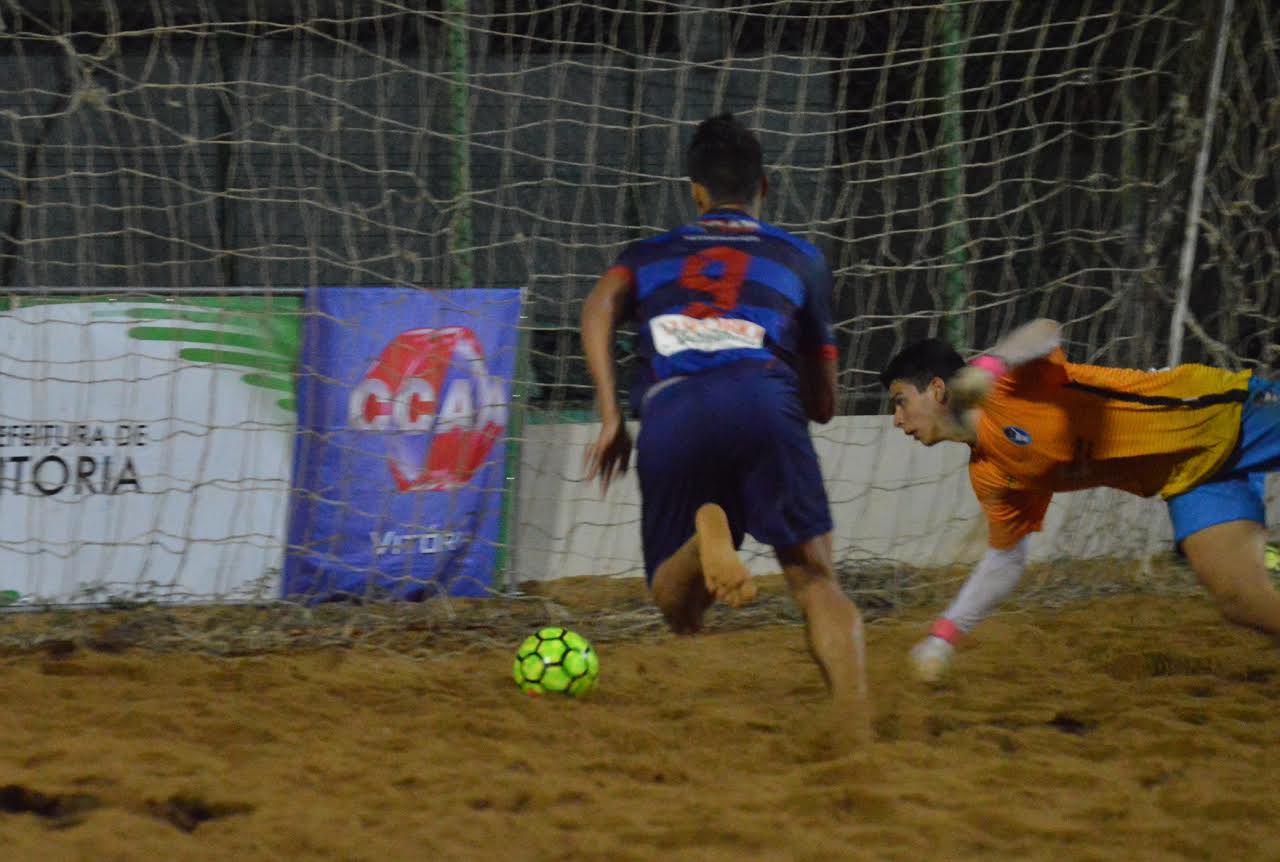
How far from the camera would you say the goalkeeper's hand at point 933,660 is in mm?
5086

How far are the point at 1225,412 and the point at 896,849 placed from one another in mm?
2366

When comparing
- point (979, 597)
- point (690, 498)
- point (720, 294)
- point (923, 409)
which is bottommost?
point (979, 597)

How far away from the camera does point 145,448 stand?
21.7 ft

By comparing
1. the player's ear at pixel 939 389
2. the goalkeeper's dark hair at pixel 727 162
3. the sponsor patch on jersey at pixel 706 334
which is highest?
the goalkeeper's dark hair at pixel 727 162

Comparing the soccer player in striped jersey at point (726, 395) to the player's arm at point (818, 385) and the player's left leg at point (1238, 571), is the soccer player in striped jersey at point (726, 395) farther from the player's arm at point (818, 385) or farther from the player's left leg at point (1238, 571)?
the player's left leg at point (1238, 571)

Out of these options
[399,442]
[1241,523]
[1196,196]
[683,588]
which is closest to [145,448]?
[399,442]

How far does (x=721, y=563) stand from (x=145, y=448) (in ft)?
12.8

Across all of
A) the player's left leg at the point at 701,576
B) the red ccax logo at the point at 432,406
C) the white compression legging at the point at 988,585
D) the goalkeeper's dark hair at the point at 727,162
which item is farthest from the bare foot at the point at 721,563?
the red ccax logo at the point at 432,406

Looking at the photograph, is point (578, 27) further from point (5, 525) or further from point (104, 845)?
point (104, 845)

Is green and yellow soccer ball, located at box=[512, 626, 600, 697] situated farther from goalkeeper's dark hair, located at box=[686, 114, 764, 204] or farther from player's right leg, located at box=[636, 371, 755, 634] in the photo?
goalkeeper's dark hair, located at box=[686, 114, 764, 204]

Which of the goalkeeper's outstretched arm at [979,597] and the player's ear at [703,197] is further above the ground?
the player's ear at [703,197]

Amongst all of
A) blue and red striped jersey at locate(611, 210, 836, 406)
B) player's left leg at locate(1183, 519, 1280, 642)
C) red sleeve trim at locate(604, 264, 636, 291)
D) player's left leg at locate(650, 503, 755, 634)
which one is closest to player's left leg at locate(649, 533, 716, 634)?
player's left leg at locate(650, 503, 755, 634)

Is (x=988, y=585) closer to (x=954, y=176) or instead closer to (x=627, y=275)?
(x=627, y=275)

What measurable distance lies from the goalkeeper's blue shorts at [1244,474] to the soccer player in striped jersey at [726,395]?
1.41 metres
